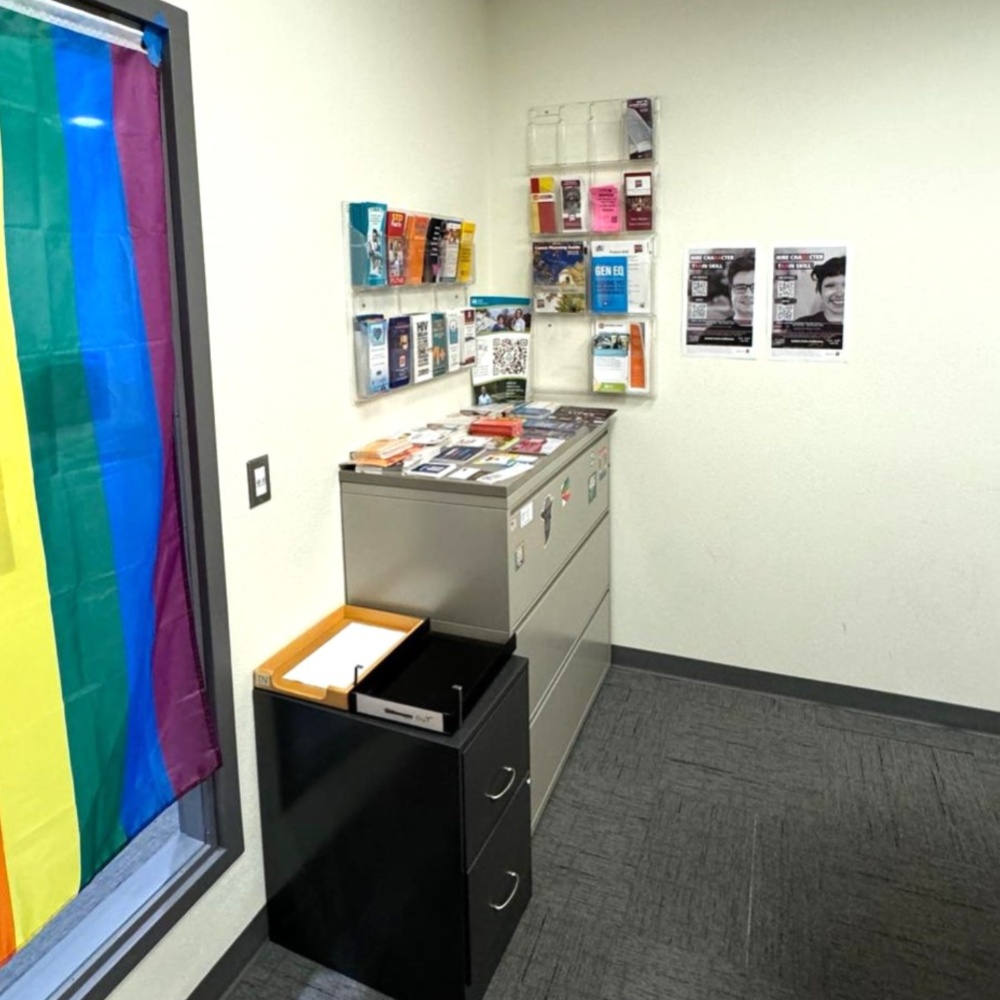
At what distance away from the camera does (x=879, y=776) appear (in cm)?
260

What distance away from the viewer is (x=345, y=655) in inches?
78.4

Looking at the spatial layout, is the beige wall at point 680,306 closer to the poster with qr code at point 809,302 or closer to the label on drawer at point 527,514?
the poster with qr code at point 809,302

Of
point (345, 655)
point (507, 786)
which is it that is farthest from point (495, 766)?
point (345, 655)

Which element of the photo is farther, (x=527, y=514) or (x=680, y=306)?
(x=680, y=306)

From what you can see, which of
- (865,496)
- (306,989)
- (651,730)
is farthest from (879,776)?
(306,989)

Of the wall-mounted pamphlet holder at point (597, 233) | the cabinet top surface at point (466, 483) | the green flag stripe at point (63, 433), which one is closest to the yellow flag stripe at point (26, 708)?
the green flag stripe at point (63, 433)

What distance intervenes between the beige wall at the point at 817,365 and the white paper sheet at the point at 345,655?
132 centimetres

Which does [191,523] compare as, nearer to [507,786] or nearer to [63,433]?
[63,433]

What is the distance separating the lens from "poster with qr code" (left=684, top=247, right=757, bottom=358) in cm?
278

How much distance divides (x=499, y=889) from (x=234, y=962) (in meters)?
0.61

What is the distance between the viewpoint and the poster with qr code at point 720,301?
109 inches

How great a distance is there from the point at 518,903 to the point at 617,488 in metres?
1.55

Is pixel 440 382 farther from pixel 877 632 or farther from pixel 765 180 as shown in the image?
pixel 877 632

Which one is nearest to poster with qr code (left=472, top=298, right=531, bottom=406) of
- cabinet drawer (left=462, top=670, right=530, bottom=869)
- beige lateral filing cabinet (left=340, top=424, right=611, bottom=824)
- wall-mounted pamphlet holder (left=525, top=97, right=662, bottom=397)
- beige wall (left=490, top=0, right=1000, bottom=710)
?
wall-mounted pamphlet holder (left=525, top=97, right=662, bottom=397)
